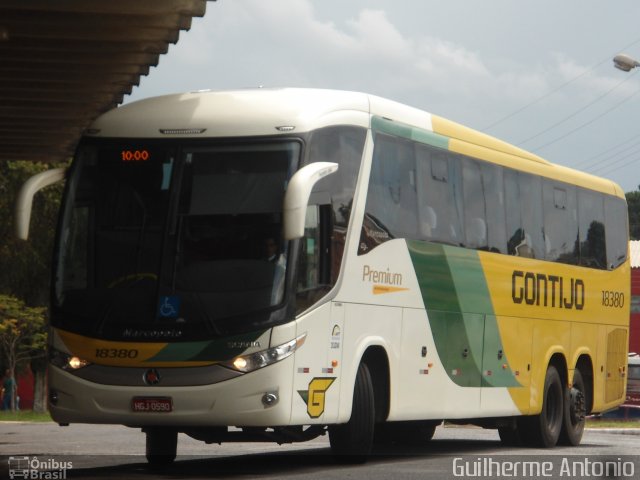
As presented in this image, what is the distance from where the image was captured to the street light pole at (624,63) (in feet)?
108

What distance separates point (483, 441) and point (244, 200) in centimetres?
1012

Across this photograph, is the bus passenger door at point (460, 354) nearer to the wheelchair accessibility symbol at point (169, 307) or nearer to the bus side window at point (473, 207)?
the bus side window at point (473, 207)

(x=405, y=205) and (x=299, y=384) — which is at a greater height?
(x=405, y=205)

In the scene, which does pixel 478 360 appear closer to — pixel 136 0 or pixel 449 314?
pixel 449 314

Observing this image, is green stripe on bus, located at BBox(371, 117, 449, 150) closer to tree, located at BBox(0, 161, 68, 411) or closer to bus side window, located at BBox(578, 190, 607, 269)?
bus side window, located at BBox(578, 190, 607, 269)

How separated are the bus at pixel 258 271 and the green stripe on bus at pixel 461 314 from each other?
37 mm

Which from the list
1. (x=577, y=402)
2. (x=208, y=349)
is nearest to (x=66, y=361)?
(x=208, y=349)

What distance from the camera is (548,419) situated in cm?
2069

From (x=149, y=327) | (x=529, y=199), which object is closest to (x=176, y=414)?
(x=149, y=327)

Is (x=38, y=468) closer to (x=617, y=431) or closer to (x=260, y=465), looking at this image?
(x=260, y=465)

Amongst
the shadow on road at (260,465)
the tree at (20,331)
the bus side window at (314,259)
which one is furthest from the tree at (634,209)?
the bus side window at (314,259)

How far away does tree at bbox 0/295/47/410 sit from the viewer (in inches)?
1716

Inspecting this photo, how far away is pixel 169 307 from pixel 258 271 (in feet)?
2.78

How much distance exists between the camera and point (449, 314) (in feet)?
57.1
